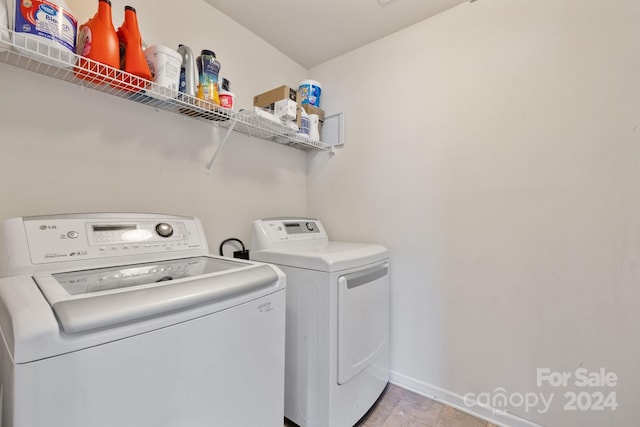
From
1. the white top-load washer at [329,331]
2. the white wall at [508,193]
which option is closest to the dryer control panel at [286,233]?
the white top-load washer at [329,331]

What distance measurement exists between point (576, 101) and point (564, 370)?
4.11 feet

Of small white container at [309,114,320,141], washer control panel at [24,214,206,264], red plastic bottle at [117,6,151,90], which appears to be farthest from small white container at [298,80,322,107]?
washer control panel at [24,214,206,264]

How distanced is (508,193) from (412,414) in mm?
1285

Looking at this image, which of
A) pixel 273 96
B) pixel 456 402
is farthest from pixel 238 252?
pixel 456 402

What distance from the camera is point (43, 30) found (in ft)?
2.87

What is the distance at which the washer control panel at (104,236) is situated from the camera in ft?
2.98

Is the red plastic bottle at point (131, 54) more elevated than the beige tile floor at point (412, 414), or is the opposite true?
the red plastic bottle at point (131, 54)

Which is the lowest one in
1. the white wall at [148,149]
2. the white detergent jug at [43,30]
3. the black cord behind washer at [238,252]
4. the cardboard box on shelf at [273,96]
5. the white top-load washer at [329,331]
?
the white top-load washer at [329,331]

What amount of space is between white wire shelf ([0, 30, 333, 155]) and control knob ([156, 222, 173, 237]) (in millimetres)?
542

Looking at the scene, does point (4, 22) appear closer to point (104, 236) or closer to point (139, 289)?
point (104, 236)

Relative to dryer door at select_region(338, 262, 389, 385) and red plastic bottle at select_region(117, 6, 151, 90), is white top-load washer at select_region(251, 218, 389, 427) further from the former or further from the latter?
red plastic bottle at select_region(117, 6, 151, 90)

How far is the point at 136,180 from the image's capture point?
4.45ft

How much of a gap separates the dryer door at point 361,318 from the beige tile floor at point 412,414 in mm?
301

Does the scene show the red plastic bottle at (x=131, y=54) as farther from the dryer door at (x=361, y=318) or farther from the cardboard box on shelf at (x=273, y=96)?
the dryer door at (x=361, y=318)
